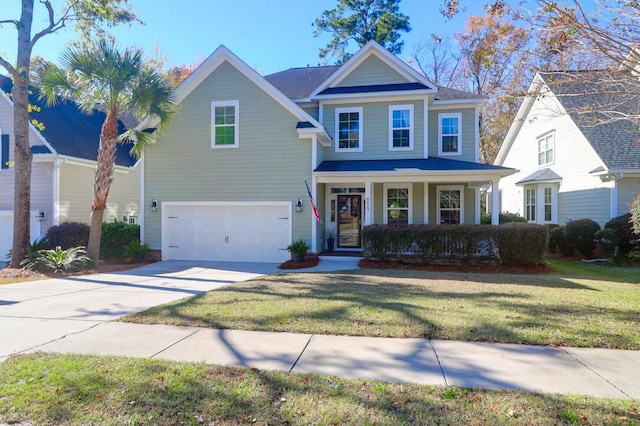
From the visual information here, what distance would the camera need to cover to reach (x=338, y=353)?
4262 millimetres

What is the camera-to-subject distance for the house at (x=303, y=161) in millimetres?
12875

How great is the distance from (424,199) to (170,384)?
1202 cm

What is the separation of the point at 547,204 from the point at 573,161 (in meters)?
2.40

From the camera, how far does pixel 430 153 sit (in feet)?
48.6

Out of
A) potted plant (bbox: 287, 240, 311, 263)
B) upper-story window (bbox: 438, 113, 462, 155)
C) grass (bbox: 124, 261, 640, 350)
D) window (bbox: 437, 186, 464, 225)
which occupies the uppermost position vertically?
upper-story window (bbox: 438, 113, 462, 155)

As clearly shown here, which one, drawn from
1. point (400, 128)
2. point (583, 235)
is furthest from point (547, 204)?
point (400, 128)

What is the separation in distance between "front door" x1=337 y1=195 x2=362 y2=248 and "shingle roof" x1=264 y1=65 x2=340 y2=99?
4589mm

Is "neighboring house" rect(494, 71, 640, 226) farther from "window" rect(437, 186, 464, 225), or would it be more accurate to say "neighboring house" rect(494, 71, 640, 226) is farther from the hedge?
the hedge

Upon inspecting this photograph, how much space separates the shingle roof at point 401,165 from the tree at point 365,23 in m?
13.8

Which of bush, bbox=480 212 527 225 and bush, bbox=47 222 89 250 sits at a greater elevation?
bush, bbox=480 212 527 225

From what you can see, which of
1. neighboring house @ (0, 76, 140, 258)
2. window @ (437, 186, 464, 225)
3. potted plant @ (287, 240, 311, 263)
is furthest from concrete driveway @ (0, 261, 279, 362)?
window @ (437, 186, 464, 225)

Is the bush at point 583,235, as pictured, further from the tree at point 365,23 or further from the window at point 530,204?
the tree at point 365,23

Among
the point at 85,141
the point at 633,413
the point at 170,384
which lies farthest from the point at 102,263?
the point at 633,413

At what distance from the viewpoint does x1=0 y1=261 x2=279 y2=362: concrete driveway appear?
509 centimetres
